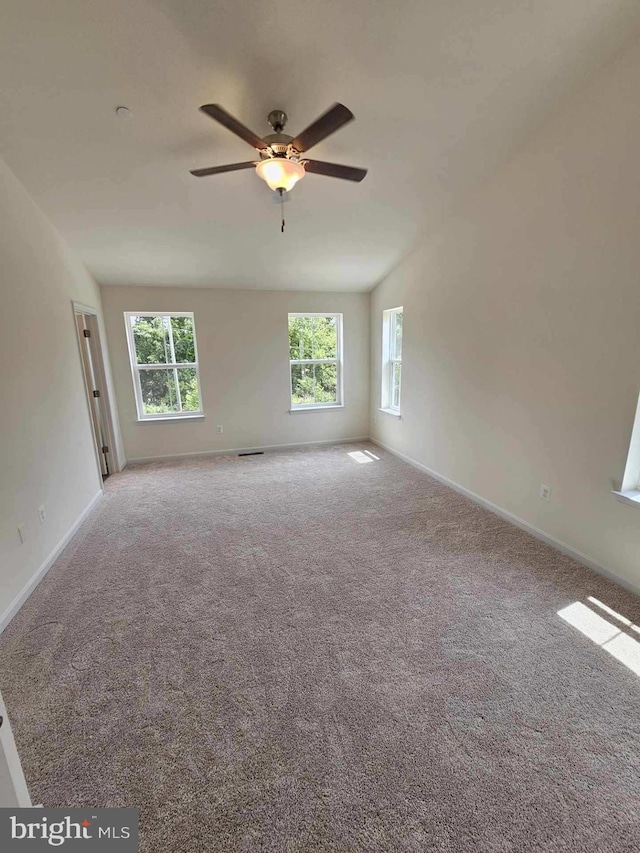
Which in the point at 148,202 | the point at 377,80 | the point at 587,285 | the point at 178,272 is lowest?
the point at 587,285

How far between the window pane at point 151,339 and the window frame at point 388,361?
2955 millimetres

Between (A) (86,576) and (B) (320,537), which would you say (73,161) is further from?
(B) (320,537)

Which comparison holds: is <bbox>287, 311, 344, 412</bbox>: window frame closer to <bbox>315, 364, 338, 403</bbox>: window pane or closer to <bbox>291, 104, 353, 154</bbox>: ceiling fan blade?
<bbox>315, 364, 338, 403</bbox>: window pane

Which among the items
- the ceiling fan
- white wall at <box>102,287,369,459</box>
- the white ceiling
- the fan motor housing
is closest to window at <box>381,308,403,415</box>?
white wall at <box>102,287,369,459</box>

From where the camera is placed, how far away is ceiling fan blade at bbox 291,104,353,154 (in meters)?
1.61

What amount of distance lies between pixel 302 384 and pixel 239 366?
0.97 meters

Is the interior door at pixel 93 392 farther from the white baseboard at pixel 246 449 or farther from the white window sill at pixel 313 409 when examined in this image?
the white window sill at pixel 313 409

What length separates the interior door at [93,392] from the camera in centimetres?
389

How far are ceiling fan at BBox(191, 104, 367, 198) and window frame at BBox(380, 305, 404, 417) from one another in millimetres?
2775

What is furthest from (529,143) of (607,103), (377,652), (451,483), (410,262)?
(377,652)

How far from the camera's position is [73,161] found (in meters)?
2.36

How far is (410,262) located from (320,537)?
10.6 feet

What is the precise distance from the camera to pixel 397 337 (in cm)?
485

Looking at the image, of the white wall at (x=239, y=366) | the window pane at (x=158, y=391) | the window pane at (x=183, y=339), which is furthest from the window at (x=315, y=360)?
the window pane at (x=158, y=391)
